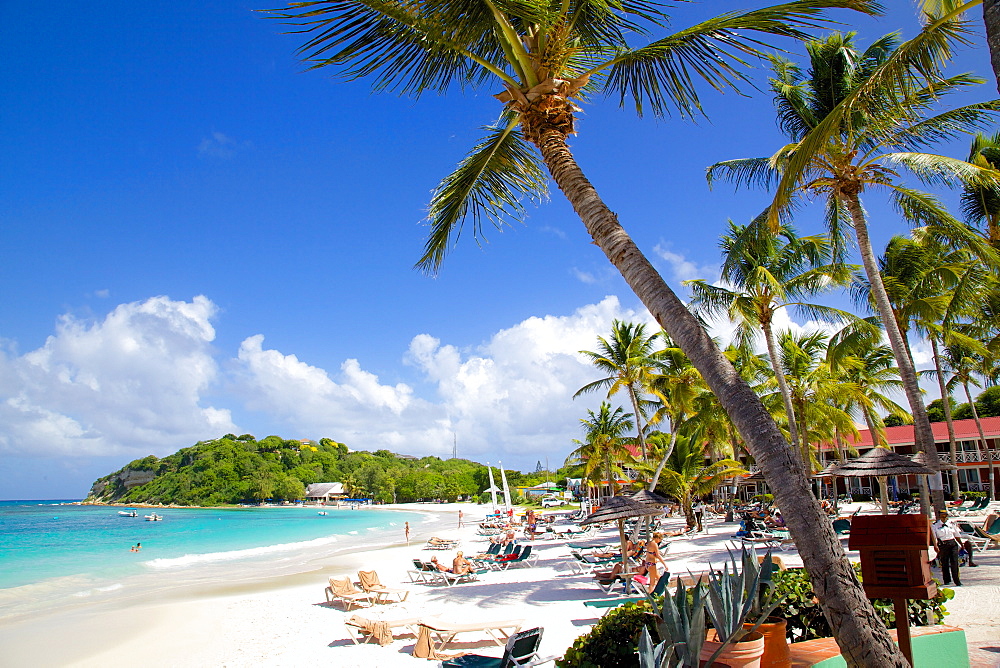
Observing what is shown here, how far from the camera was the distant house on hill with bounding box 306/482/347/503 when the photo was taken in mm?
95938

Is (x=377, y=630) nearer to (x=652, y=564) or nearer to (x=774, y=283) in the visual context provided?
(x=652, y=564)

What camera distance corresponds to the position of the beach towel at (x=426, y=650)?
7590 mm

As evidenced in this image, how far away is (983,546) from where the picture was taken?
39.6 feet

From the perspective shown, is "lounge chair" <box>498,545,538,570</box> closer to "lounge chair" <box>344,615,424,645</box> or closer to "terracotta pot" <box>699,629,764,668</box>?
"lounge chair" <box>344,615,424,645</box>

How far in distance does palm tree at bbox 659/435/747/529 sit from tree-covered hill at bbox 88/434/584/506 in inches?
2545

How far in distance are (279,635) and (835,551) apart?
957 cm

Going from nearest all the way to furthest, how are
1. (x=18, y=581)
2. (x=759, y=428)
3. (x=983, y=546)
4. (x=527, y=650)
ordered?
(x=759, y=428)
(x=527, y=650)
(x=983, y=546)
(x=18, y=581)

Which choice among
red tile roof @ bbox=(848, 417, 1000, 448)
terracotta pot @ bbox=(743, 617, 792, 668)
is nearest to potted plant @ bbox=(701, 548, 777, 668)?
terracotta pot @ bbox=(743, 617, 792, 668)

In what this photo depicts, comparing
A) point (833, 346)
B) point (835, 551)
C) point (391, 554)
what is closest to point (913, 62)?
Result: point (835, 551)

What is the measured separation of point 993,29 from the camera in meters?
3.22

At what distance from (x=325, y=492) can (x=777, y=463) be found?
3967 inches

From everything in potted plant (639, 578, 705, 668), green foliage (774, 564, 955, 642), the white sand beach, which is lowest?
the white sand beach

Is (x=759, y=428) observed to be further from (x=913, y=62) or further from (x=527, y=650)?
(x=913, y=62)

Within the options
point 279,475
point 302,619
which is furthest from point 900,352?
point 279,475
